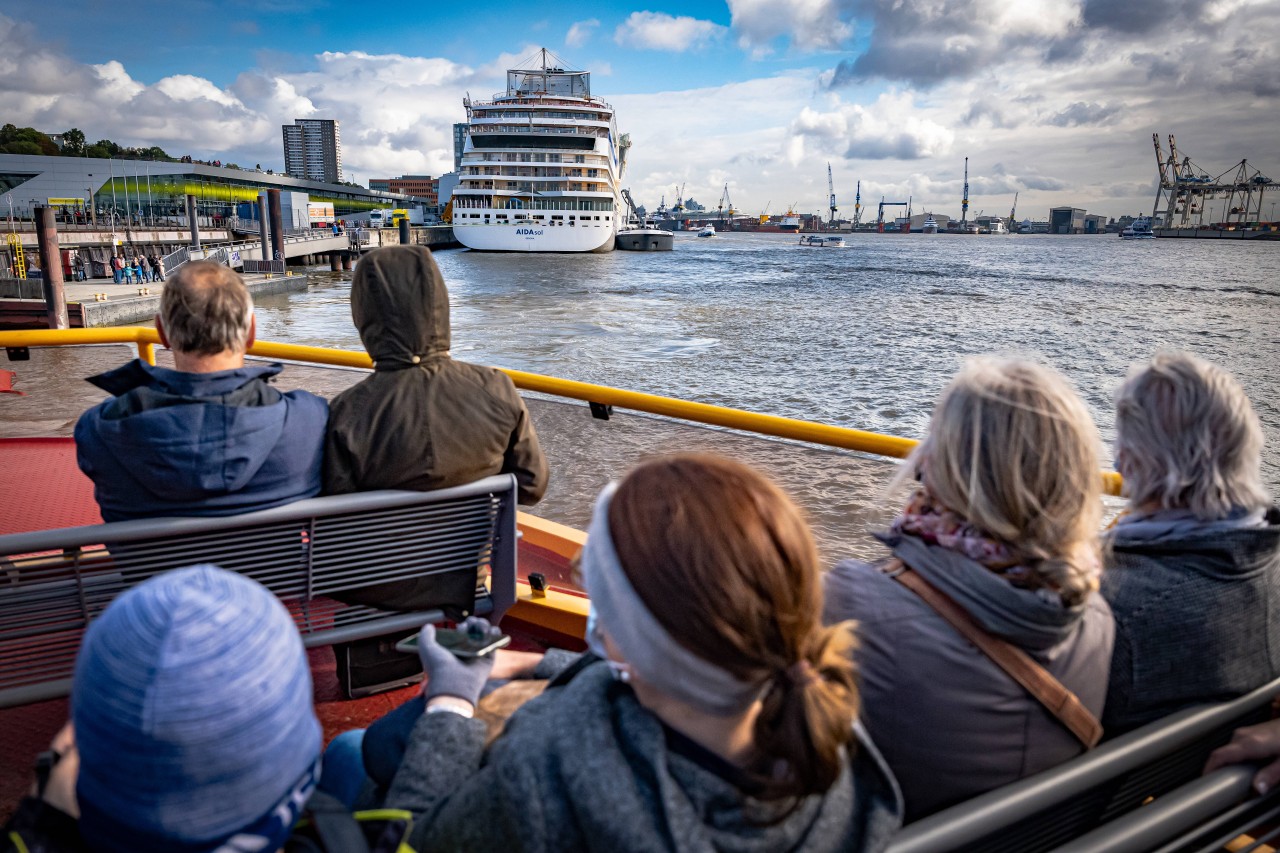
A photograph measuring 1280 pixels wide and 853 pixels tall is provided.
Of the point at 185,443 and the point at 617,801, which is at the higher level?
the point at 185,443

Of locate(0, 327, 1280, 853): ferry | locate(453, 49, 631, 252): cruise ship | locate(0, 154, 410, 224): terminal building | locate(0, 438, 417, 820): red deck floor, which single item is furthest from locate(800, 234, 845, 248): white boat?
locate(0, 327, 1280, 853): ferry

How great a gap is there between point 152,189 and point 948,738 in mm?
80071

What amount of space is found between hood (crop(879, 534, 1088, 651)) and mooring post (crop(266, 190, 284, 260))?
130ft

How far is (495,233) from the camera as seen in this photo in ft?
204

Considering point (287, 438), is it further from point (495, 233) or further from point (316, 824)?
point (495, 233)

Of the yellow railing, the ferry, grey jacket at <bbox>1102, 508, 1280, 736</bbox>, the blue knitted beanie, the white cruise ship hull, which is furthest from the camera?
the white cruise ship hull

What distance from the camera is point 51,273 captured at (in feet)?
57.8

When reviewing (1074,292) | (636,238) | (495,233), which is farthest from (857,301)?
(636,238)

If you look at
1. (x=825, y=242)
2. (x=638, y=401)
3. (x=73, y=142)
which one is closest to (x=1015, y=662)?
(x=638, y=401)

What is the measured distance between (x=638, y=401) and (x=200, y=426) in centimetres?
173

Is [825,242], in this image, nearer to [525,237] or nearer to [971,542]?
[525,237]

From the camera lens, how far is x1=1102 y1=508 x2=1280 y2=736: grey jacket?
147cm

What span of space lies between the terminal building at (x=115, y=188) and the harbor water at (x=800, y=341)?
75.8 feet

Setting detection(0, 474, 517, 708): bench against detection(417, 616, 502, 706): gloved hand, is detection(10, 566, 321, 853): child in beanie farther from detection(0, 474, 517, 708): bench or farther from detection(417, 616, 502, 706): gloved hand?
detection(0, 474, 517, 708): bench
